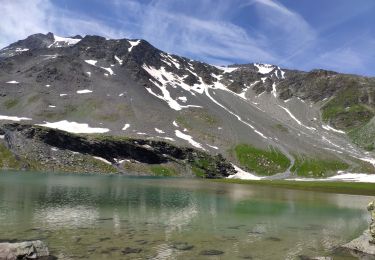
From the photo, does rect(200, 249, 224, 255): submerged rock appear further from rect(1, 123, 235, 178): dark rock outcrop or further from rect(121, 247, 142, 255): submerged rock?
rect(1, 123, 235, 178): dark rock outcrop

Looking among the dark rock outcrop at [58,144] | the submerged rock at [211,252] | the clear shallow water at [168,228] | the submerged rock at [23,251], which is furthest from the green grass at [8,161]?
the submerged rock at [211,252]

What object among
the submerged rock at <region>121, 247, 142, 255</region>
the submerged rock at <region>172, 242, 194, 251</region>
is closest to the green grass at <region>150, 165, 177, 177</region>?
the submerged rock at <region>172, 242, 194, 251</region>

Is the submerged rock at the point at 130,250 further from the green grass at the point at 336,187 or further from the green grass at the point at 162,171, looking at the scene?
the green grass at the point at 162,171

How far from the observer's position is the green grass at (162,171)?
19207 centimetres

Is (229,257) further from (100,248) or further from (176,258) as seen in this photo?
(100,248)

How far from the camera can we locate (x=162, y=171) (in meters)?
194

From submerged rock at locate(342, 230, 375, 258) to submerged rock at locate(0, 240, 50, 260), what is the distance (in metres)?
23.9

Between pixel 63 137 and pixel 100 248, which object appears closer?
pixel 100 248

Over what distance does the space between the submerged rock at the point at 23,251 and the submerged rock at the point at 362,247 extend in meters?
23.9

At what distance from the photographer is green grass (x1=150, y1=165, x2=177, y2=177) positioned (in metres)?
192

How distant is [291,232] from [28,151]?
151 metres

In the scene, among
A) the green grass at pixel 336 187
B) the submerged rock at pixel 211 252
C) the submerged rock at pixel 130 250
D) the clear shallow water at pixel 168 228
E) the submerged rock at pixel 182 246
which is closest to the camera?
the submerged rock at pixel 130 250

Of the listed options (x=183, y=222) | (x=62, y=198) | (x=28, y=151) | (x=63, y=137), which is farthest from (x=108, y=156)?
(x=183, y=222)

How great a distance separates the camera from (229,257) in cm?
3080
